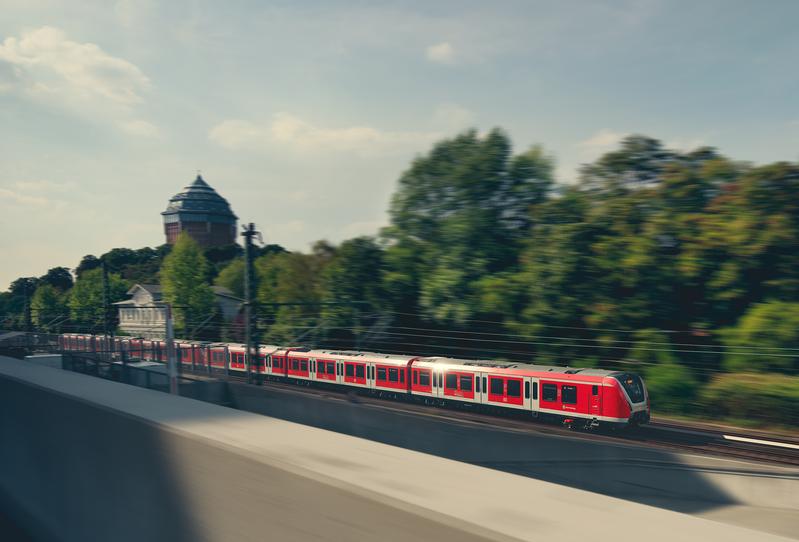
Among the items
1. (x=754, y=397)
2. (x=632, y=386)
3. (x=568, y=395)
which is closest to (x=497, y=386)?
(x=568, y=395)

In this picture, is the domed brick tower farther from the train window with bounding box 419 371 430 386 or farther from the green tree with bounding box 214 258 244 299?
the train window with bounding box 419 371 430 386

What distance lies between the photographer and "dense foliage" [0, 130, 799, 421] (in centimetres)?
2509

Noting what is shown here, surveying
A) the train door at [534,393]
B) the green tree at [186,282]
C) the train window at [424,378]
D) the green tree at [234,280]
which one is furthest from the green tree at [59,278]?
the train door at [534,393]

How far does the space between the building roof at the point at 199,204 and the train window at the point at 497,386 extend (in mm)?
125364

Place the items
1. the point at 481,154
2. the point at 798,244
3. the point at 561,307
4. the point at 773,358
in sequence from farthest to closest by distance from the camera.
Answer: the point at 481,154 < the point at 561,307 < the point at 798,244 < the point at 773,358

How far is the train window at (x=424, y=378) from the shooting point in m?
25.6

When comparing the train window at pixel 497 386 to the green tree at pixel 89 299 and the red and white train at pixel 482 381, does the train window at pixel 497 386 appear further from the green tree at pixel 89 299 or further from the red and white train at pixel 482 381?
the green tree at pixel 89 299

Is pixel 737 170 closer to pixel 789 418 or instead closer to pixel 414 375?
pixel 789 418

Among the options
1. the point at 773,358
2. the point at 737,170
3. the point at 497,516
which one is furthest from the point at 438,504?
the point at 737,170

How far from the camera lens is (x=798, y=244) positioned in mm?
25000

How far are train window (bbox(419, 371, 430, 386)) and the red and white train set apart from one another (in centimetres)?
3

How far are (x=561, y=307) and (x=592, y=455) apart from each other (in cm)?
1908

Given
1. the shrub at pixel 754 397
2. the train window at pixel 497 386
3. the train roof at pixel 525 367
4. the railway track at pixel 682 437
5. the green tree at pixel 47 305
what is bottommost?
the railway track at pixel 682 437

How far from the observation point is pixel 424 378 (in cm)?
2572
